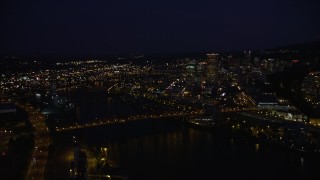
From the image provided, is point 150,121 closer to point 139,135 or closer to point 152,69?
point 139,135

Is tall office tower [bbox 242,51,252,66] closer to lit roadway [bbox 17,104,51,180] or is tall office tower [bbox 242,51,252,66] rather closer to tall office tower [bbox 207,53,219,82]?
tall office tower [bbox 207,53,219,82]

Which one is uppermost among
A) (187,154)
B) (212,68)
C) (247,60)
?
(247,60)

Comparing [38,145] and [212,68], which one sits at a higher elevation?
[212,68]

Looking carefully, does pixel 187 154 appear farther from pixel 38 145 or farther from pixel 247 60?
pixel 247 60

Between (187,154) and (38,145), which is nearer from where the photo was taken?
(187,154)

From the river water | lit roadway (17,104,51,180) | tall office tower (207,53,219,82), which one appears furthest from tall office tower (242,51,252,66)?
lit roadway (17,104,51,180)

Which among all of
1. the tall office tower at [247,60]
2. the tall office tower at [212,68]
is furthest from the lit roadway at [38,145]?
the tall office tower at [247,60]

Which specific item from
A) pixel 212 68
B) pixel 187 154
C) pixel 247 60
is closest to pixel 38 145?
pixel 187 154
